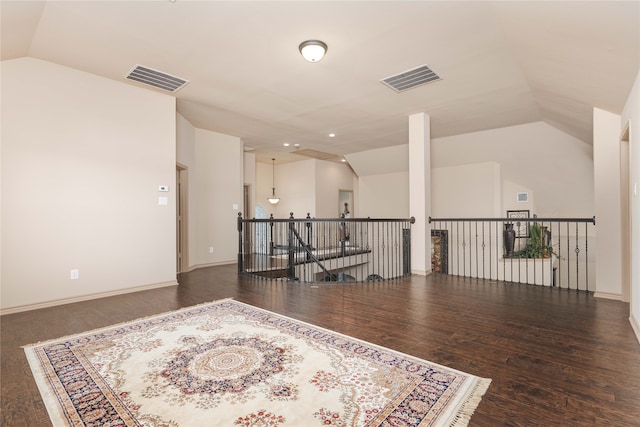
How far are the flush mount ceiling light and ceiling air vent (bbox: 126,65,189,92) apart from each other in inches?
78.8

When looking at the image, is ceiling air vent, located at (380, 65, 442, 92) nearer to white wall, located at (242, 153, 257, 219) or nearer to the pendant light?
white wall, located at (242, 153, 257, 219)

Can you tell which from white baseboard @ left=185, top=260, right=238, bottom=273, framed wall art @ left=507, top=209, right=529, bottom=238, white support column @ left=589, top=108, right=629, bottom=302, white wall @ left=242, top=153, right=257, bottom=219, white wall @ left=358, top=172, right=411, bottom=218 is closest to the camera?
white support column @ left=589, top=108, right=629, bottom=302

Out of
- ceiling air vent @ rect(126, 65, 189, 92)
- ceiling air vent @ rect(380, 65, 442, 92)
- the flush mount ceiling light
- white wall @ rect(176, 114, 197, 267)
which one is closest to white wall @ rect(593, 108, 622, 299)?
ceiling air vent @ rect(380, 65, 442, 92)

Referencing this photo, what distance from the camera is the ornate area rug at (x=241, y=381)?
5.63 ft

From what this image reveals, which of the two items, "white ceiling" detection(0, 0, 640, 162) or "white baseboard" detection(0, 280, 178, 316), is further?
"white baseboard" detection(0, 280, 178, 316)

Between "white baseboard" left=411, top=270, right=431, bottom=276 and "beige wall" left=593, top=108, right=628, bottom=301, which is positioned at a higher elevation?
"beige wall" left=593, top=108, right=628, bottom=301

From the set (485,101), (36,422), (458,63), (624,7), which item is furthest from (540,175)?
(36,422)

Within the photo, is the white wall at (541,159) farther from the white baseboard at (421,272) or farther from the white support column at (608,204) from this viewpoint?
the white baseboard at (421,272)

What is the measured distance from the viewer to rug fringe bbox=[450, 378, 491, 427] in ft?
5.41

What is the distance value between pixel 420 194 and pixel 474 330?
319 cm

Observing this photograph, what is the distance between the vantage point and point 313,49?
3.39 m

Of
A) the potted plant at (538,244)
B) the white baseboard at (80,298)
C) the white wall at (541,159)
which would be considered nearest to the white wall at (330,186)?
the white wall at (541,159)

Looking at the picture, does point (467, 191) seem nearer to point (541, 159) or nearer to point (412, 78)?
point (541, 159)

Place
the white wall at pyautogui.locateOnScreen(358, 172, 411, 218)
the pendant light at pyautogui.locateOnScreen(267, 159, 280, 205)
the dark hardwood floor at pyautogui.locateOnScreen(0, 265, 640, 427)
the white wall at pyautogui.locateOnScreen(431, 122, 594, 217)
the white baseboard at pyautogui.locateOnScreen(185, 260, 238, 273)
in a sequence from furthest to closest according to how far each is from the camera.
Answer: the pendant light at pyautogui.locateOnScreen(267, 159, 280, 205) → the white wall at pyautogui.locateOnScreen(358, 172, 411, 218) → the white baseboard at pyautogui.locateOnScreen(185, 260, 238, 273) → the white wall at pyautogui.locateOnScreen(431, 122, 594, 217) → the dark hardwood floor at pyautogui.locateOnScreen(0, 265, 640, 427)
